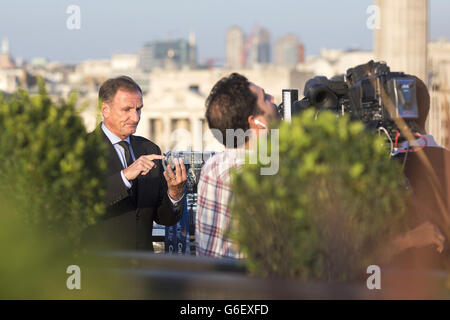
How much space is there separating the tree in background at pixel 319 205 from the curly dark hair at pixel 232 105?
0.89m

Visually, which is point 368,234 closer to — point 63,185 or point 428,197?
point 63,185

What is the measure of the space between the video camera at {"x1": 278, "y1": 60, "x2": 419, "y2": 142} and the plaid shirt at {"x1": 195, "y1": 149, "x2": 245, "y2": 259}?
73 centimetres

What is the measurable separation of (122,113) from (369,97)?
1.48 metres

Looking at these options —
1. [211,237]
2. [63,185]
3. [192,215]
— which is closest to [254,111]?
[211,237]

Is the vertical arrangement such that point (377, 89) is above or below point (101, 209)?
above

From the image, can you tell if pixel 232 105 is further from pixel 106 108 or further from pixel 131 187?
pixel 106 108

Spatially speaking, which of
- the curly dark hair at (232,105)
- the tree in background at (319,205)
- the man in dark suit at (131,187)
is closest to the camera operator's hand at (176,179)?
the man in dark suit at (131,187)

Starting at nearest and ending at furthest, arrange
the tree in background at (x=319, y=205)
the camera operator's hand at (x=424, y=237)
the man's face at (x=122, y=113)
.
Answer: the tree in background at (x=319, y=205)
the camera operator's hand at (x=424, y=237)
the man's face at (x=122, y=113)

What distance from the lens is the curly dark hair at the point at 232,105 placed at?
3.23 meters

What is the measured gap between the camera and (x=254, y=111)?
3246mm

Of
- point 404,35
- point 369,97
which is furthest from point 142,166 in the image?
point 404,35

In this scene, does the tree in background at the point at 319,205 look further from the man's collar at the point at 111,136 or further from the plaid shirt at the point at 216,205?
the man's collar at the point at 111,136

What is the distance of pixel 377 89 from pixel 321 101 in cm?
75
